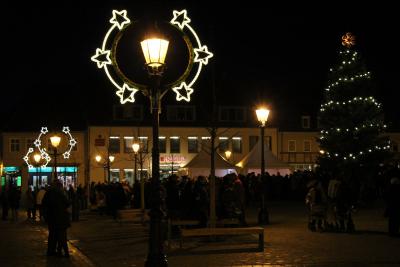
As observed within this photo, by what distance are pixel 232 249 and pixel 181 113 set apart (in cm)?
5040

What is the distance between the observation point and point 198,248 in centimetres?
1708

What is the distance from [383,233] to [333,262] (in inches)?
258

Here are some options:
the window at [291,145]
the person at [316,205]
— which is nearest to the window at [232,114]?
the window at [291,145]

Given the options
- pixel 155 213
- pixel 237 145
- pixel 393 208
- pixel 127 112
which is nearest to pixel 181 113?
pixel 127 112

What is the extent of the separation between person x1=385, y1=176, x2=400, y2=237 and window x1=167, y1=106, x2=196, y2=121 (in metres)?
47.4

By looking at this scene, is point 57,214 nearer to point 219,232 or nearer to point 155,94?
point 219,232

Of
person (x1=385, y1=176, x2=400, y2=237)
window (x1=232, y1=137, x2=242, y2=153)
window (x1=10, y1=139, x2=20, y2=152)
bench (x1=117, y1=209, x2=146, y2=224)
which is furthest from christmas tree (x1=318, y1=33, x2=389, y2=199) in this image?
window (x1=10, y1=139, x2=20, y2=152)

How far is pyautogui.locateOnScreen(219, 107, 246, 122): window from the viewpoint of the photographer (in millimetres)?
67206

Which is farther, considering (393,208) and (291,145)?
(291,145)

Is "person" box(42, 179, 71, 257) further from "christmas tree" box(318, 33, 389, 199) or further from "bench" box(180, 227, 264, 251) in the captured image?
"christmas tree" box(318, 33, 389, 199)

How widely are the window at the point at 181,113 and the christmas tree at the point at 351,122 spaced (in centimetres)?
2885

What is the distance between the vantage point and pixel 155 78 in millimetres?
11398

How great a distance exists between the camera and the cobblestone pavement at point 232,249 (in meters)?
14.5

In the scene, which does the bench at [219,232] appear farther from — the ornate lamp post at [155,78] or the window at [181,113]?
the window at [181,113]
